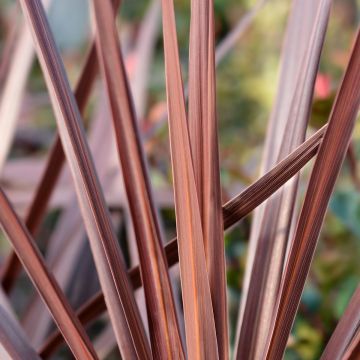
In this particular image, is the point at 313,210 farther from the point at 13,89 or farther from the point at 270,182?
the point at 13,89

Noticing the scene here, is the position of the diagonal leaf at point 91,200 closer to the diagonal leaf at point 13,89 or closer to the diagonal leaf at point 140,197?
the diagonal leaf at point 140,197

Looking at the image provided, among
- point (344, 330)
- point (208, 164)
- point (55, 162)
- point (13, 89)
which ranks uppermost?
point (13, 89)

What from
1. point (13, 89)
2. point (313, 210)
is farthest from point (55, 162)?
point (313, 210)

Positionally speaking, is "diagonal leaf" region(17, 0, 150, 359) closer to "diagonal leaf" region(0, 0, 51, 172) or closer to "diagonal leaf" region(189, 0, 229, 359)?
"diagonal leaf" region(189, 0, 229, 359)

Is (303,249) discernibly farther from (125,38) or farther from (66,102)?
(125,38)

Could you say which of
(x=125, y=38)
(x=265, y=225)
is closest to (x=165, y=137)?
(x=125, y=38)

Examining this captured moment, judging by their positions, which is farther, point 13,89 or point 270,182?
point 13,89

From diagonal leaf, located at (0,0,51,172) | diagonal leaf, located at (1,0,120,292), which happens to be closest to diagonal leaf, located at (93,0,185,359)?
diagonal leaf, located at (1,0,120,292)

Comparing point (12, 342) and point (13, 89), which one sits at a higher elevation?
point (13, 89)
